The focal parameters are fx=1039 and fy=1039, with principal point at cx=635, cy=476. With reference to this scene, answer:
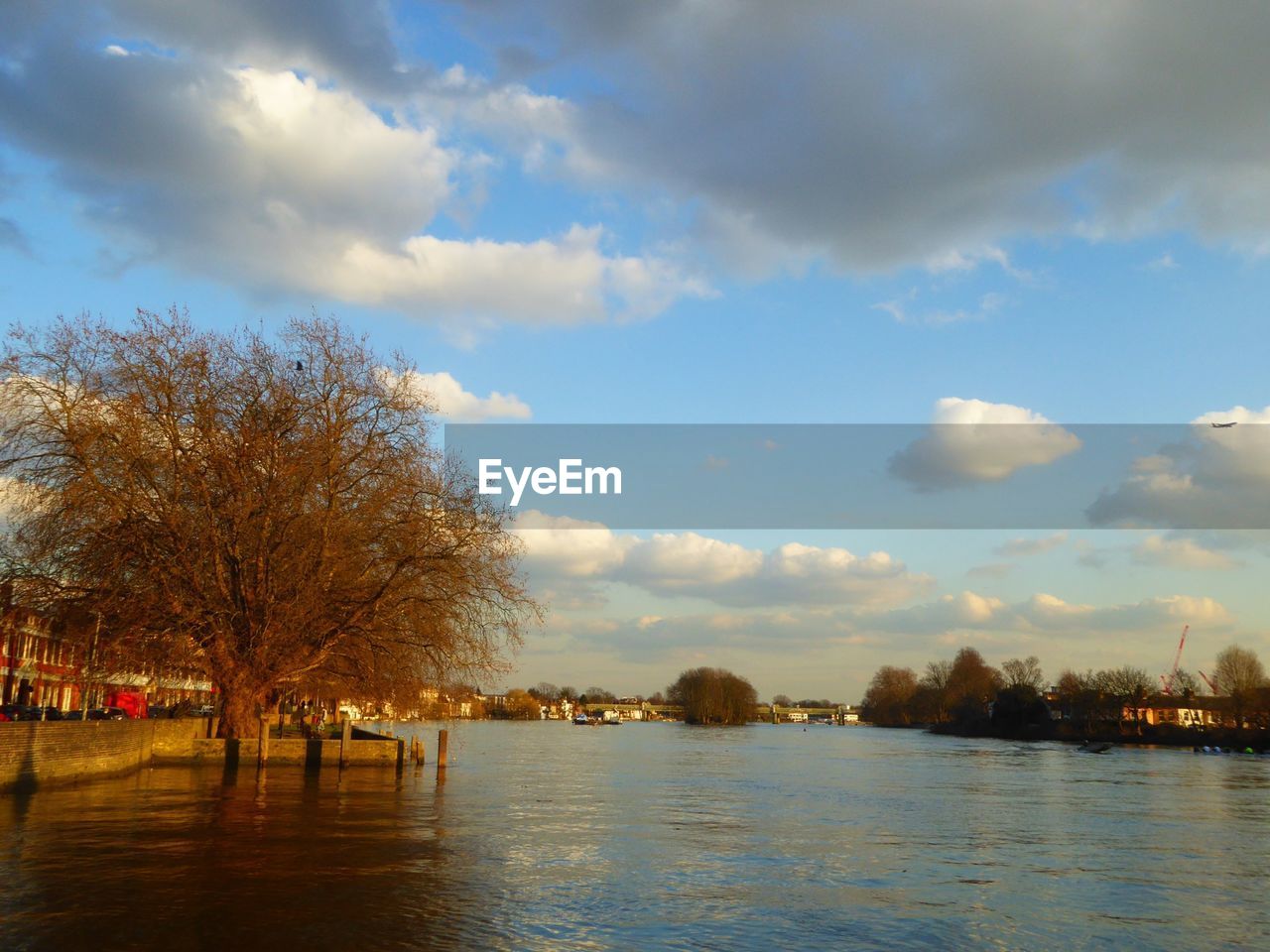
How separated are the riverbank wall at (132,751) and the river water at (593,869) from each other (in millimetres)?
786

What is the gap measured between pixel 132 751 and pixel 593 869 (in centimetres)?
2227

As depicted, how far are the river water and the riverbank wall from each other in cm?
79

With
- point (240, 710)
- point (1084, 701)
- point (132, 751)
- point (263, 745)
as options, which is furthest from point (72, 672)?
point (1084, 701)

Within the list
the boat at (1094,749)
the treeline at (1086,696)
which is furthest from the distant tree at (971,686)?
the boat at (1094,749)

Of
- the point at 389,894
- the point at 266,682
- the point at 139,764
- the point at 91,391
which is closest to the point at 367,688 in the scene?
the point at 266,682

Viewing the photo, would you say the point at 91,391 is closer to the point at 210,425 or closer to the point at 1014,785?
the point at 210,425

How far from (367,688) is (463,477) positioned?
9.30 metres

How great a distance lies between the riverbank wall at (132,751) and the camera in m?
27.4

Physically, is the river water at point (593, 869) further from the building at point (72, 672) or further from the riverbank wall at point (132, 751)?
the building at point (72, 672)

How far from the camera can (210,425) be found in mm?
37250

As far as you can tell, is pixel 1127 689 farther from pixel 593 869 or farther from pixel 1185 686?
pixel 593 869

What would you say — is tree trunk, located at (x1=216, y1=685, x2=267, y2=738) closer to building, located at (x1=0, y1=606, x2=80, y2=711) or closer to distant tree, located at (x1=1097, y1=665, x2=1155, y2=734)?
building, located at (x1=0, y1=606, x2=80, y2=711)

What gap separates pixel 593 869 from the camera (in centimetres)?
2097

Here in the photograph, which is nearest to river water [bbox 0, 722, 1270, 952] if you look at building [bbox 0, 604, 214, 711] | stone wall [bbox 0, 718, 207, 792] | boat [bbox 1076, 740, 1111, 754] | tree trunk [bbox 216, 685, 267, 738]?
stone wall [bbox 0, 718, 207, 792]
